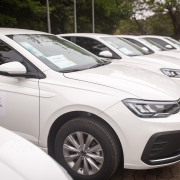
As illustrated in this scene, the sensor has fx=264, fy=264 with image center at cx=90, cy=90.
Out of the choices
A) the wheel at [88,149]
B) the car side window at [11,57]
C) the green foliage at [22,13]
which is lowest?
the wheel at [88,149]

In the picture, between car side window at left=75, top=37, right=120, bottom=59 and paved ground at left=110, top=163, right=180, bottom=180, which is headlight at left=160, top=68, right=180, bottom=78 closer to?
car side window at left=75, top=37, right=120, bottom=59

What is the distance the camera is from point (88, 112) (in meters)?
2.66

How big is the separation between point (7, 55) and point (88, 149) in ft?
5.02

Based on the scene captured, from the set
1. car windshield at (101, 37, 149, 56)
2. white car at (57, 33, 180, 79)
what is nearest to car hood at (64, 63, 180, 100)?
white car at (57, 33, 180, 79)

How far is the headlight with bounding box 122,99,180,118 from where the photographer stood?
2515 mm

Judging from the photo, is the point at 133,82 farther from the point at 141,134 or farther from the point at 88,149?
the point at 88,149

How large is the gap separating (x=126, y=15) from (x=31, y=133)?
2745 centimetres

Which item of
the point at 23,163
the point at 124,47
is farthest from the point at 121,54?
the point at 23,163

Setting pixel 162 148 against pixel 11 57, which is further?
pixel 11 57

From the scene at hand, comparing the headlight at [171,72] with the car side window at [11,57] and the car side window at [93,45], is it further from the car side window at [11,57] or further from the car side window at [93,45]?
the car side window at [11,57]

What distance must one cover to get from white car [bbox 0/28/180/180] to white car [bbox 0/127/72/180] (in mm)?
937

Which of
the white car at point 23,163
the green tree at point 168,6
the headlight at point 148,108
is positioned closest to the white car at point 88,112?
the headlight at point 148,108

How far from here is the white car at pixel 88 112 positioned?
8.30 feet

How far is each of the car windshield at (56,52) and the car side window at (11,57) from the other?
141mm
